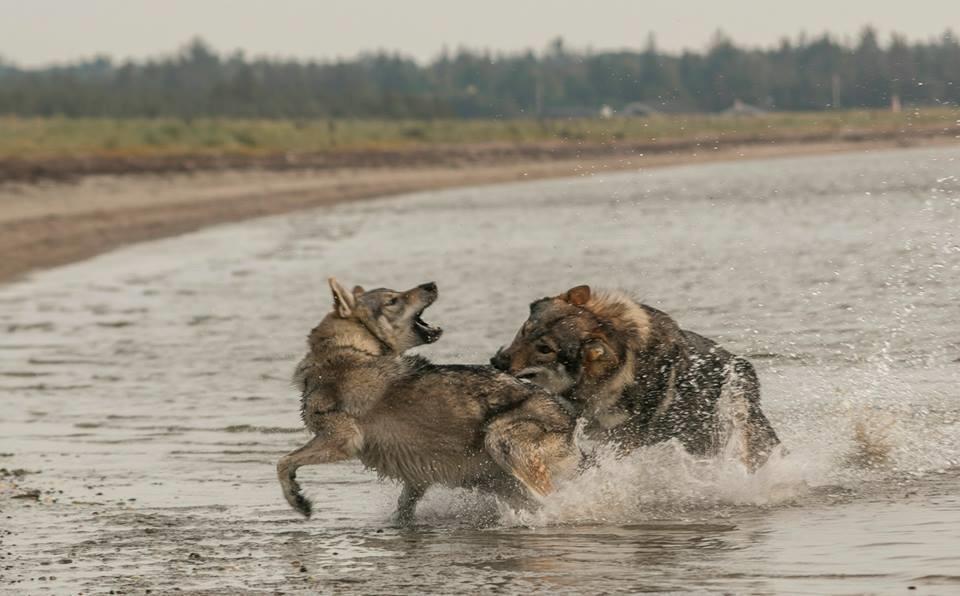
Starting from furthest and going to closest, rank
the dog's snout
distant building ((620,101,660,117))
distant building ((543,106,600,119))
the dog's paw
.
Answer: distant building ((620,101,660,117))
distant building ((543,106,600,119))
the dog's snout
the dog's paw

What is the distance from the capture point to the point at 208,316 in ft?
59.7

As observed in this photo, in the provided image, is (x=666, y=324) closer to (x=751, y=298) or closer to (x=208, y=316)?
(x=751, y=298)

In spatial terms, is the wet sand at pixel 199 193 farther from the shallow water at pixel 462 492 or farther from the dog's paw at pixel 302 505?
the dog's paw at pixel 302 505

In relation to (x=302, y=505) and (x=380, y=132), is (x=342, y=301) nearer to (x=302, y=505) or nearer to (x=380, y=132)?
(x=302, y=505)

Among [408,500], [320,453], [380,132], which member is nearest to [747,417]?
[408,500]

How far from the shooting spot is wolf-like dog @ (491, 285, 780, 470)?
8.13 metres

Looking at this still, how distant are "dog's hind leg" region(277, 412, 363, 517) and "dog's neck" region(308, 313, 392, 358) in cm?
42

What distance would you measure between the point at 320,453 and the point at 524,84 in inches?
4011

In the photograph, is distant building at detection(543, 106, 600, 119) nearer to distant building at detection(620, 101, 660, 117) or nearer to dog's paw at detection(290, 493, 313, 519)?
distant building at detection(620, 101, 660, 117)

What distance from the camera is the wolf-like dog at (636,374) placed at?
8.13m

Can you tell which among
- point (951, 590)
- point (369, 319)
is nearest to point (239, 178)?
point (369, 319)

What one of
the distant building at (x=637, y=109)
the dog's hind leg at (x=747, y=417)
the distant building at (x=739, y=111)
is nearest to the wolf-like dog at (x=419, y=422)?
the dog's hind leg at (x=747, y=417)

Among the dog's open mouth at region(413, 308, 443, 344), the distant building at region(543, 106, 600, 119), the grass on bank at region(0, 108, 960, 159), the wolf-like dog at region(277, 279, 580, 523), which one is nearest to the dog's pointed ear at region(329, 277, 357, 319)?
the wolf-like dog at region(277, 279, 580, 523)

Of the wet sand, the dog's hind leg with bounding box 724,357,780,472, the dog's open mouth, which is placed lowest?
the wet sand
